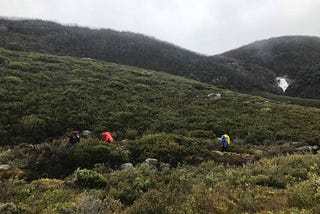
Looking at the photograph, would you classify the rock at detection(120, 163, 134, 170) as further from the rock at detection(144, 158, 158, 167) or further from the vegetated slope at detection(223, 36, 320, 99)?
the vegetated slope at detection(223, 36, 320, 99)

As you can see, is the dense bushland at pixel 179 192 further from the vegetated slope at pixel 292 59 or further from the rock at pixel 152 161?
the vegetated slope at pixel 292 59

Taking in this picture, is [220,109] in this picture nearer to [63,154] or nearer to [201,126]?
[201,126]

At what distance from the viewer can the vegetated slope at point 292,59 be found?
6134cm

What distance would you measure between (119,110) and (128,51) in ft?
127

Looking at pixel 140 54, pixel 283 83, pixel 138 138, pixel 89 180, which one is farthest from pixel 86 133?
pixel 283 83

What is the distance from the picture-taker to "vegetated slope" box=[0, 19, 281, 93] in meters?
50.2

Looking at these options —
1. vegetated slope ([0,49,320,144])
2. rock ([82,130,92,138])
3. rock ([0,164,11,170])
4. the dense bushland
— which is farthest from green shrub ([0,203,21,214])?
rock ([82,130,92,138])

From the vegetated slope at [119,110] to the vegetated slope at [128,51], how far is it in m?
19.8

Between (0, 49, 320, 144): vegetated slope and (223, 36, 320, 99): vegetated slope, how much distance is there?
37.8m

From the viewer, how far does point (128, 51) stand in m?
58.3

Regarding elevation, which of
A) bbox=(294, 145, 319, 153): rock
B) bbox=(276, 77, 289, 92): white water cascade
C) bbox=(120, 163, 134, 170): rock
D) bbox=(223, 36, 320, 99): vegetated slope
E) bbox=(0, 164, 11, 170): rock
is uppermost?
bbox=(223, 36, 320, 99): vegetated slope

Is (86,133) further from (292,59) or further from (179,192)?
(292,59)

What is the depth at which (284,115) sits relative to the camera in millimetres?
23000

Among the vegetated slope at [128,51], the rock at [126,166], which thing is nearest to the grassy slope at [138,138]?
the rock at [126,166]
